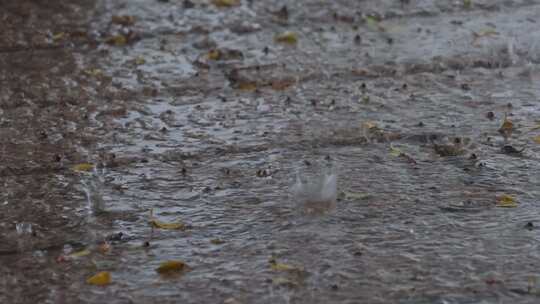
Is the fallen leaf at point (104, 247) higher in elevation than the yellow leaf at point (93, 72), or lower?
lower

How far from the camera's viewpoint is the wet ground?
2.60 m

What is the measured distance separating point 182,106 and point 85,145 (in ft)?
1.57

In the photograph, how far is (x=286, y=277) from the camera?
2562mm

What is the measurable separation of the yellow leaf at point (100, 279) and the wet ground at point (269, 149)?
30 millimetres

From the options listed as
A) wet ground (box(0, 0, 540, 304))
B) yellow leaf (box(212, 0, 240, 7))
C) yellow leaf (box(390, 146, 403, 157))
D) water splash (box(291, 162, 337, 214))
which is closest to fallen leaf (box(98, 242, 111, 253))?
wet ground (box(0, 0, 540, 304))

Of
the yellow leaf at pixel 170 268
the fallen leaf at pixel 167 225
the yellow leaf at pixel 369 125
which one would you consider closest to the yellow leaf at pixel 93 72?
the yellow leaf at pixel 369 125

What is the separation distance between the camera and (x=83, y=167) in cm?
326

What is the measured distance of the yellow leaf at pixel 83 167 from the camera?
3.24 meters

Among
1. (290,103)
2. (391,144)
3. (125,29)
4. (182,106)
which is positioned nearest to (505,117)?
(391,144)

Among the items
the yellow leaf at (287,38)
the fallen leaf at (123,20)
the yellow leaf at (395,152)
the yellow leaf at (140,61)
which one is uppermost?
the fallen leaf at (123,20)

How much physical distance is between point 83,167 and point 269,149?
0.61 m

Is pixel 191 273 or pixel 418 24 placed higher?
pixel 418 24

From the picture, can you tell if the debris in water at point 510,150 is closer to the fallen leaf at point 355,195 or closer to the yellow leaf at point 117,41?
the fallen leaf at point 355,195

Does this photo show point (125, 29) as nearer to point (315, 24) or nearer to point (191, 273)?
point (315, 24)
